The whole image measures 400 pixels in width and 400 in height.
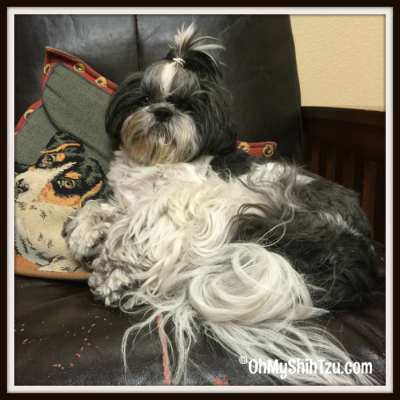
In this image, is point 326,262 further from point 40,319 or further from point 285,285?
point 40,319

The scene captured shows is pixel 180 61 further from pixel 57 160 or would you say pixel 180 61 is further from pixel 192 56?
pixel 57 160

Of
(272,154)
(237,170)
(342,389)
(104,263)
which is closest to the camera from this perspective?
(342,389)

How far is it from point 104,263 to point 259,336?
0.51 meters

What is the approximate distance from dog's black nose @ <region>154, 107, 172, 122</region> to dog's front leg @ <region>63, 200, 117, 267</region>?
39 centimetres

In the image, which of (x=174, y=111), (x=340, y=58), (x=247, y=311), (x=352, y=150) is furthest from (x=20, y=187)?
(x=340, y=58)

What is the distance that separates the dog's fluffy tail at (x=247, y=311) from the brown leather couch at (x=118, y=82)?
0.15ft

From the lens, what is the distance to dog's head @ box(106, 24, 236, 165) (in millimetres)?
1334

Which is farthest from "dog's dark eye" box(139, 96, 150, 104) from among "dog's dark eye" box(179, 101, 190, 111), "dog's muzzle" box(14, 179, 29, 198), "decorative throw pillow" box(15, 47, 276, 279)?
"dog's muzzle" box(14, 179, 29, 198)

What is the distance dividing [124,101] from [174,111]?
0.64ft

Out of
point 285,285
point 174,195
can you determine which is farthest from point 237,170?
point 285,285

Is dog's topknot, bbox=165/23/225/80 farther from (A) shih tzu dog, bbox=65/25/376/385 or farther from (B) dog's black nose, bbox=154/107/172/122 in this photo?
(B) dog's black nose, bbox=154/107/172/122

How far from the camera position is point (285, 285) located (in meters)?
0.94

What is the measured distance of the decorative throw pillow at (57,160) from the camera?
1248 mm

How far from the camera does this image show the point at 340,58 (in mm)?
2131
